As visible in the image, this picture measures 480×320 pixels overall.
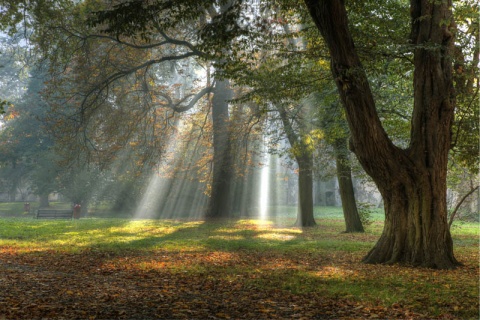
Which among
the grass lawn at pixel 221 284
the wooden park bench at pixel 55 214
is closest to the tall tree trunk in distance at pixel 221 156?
the wooden park bench at pixel 55 214

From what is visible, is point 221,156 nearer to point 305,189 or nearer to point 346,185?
point 305,189

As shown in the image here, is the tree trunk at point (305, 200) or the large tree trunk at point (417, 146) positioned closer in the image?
the large tree trunk at point (417, 146)

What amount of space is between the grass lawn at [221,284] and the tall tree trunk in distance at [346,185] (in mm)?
6063

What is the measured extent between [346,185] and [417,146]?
32.5ft

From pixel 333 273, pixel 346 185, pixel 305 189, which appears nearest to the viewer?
pixel 333 273

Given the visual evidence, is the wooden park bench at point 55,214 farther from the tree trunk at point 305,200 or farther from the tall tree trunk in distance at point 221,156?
the tree trunk at point 305,200

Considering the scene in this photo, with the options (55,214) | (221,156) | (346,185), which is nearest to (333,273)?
(346,185)

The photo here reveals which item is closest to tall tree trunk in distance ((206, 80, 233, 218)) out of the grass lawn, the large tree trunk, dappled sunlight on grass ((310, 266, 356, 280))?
the grass lawn

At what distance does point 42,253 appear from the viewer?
1282 centimetres

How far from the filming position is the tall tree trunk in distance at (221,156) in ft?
95.7

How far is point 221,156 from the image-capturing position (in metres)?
29.2

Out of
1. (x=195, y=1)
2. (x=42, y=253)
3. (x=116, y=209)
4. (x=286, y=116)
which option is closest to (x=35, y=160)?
(x=116, y=209)

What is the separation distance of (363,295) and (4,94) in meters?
64.0

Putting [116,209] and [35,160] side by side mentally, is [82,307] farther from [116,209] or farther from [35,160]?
[35,160]
